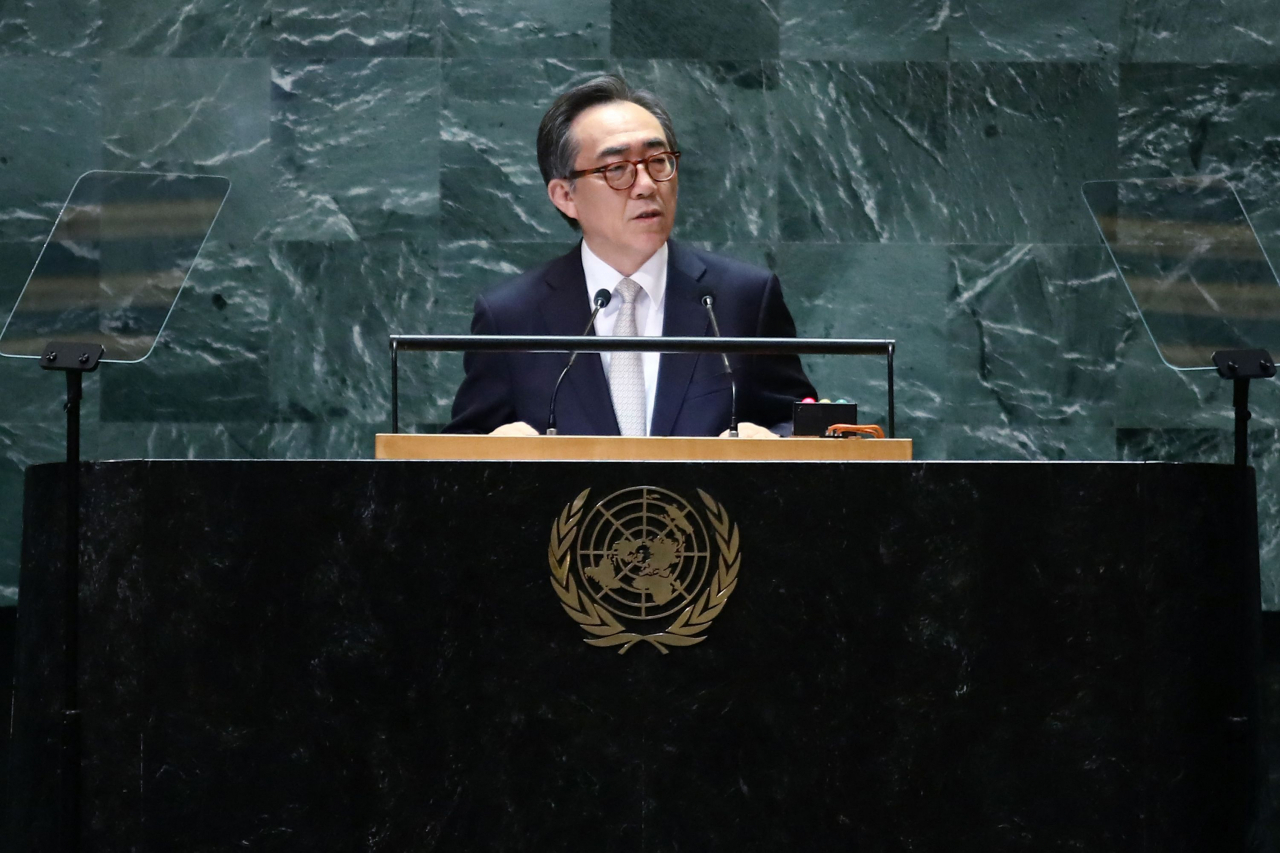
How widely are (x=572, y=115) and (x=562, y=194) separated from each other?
20 centimetres

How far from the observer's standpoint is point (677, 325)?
3.24 metres

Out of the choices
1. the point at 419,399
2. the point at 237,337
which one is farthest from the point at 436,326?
the point at 237,337

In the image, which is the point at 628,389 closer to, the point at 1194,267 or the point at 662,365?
the point at 662,365

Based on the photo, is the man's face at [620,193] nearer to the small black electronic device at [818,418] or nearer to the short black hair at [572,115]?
the short black hair at [572,115]

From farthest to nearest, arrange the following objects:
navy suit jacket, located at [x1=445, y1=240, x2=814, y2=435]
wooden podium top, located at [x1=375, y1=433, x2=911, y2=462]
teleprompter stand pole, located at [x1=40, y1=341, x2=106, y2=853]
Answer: navy suit jacket, located at [x1=445, y1=240, x2=814, y2=435] → wooden podium top, located at [x1=375, y1=433, x2=911, y2=462] → teleprompter stand pole, located at [x1=40, y1=341, x2=106, y2=853]

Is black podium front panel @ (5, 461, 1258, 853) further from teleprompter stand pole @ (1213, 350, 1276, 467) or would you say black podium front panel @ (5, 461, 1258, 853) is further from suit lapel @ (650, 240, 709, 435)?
suit lapel @ (650, 240, 709, 435)

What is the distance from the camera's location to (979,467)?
209cm

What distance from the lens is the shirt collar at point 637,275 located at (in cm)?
335

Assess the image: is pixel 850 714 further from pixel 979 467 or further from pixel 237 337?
pixel 237 337

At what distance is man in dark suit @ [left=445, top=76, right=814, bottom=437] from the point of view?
311cm

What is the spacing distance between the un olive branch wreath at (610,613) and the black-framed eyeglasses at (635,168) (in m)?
1.38

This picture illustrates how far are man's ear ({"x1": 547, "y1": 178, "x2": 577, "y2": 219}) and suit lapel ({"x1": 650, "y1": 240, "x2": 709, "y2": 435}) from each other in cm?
22

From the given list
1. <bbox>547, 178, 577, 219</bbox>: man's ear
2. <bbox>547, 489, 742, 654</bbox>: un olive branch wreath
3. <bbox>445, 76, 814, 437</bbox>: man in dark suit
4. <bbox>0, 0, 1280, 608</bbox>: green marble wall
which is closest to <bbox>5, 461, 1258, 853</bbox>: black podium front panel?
<bbox>547, 489, 742, 654</bbox>: un olive branch wreath

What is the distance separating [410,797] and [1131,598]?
1155 mm
